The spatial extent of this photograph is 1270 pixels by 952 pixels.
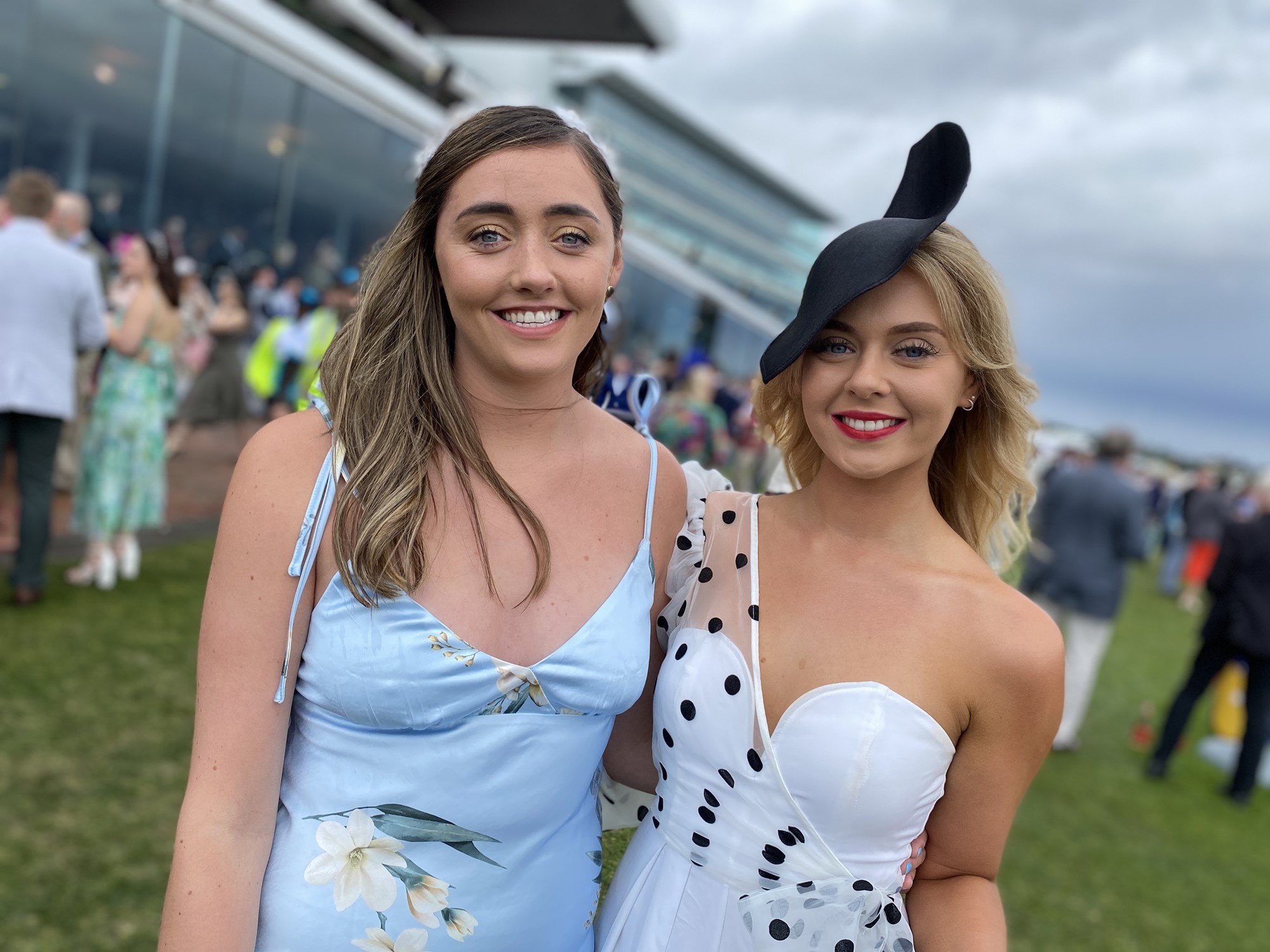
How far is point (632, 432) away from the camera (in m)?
1.76

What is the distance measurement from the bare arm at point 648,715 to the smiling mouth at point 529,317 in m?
0.42

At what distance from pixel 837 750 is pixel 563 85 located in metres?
47.4

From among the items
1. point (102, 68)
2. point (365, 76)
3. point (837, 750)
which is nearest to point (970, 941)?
point (837, 750)

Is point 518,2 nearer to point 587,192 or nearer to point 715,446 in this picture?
point 715,446

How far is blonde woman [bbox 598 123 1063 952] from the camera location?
4.47 ft

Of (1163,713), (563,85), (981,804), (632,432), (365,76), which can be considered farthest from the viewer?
(563,85)

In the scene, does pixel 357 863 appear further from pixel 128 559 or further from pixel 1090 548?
pixel 1090 548

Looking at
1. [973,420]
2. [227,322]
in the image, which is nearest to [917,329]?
[973,420]

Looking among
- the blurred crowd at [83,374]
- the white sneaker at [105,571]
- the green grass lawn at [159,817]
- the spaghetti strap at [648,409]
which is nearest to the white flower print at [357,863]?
the green grass lawn at [159,817]

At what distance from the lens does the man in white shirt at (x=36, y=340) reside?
447 centimetres

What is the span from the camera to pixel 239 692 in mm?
1288

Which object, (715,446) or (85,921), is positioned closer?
(85,921)

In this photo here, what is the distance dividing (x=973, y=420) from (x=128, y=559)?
543cm

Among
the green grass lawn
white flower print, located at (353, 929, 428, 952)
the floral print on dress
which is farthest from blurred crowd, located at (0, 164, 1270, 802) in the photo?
white flower print, located at (353, 929, 428, 952)
